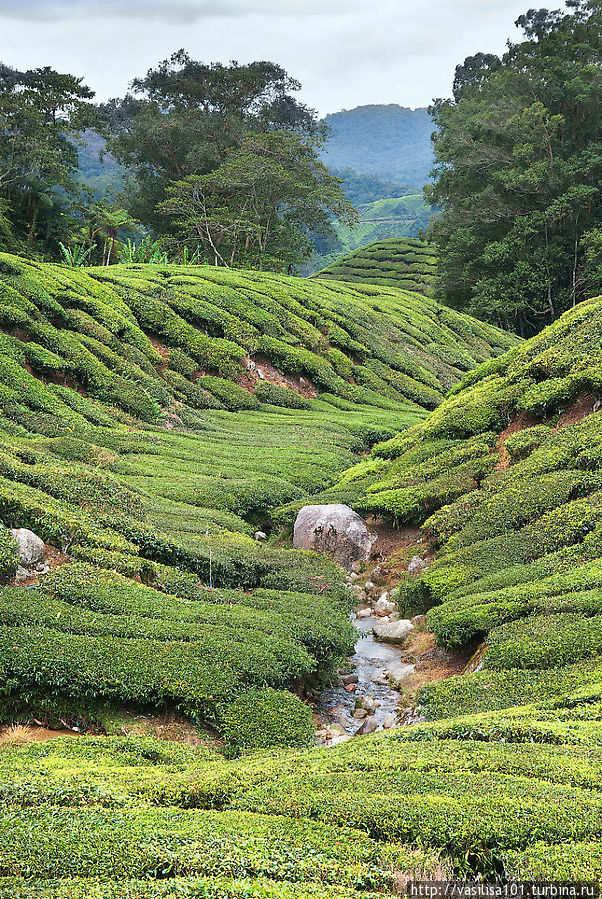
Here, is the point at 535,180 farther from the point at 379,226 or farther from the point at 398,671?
the point at 379,226

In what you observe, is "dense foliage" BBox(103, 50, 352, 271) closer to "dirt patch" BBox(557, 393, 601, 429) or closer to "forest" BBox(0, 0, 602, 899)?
"forest" BBox(0, 0, 602, 899)

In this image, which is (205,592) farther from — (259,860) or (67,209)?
(67,209)

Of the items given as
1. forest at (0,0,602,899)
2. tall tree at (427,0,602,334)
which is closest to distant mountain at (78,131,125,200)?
tall tree at (427,0,602,334)

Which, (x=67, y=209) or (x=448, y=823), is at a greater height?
(x=67, y=209)

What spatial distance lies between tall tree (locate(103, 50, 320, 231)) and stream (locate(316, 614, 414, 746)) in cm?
4106

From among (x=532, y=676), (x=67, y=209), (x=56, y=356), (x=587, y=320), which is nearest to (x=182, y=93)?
(x=67, y=209)

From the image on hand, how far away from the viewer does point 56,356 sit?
2077 cm

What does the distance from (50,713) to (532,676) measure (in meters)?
5.57

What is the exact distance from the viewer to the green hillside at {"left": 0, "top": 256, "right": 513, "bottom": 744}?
871cm

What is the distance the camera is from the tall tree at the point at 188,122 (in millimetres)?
49969

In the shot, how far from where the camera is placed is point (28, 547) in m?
9.98

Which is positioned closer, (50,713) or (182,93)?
(50,713)

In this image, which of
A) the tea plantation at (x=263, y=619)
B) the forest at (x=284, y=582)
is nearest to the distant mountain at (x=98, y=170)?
the forest at (x=284, y=582)

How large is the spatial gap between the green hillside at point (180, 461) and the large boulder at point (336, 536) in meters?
0.85
